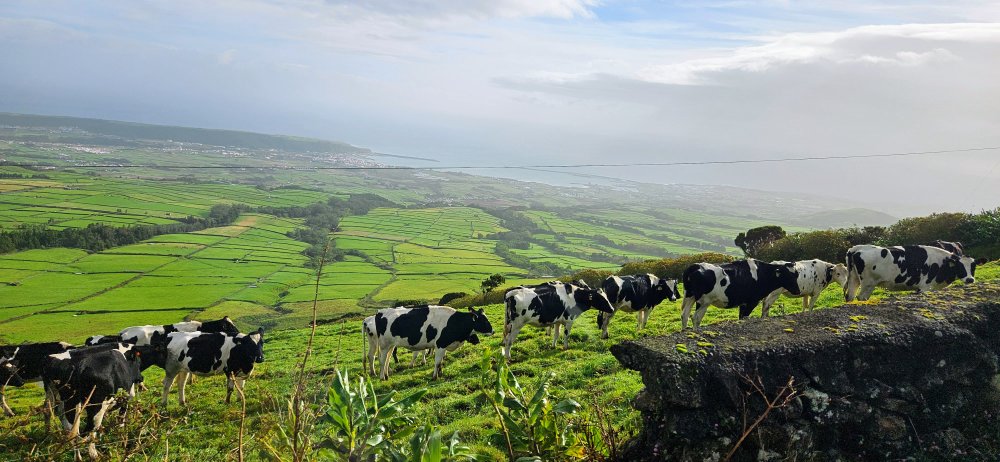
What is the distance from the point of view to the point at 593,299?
15492 mm

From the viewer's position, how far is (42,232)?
7169cm

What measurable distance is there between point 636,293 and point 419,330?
671 centimetres

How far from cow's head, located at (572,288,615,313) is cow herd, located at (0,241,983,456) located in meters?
0.03

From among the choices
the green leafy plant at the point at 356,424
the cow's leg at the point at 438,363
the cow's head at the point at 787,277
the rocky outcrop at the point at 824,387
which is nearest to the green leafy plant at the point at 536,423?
the green leafy plant at the point at 356,424

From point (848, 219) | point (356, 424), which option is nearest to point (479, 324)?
point (356, 424)

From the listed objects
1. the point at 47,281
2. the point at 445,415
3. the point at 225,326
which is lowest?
the point at 47,281

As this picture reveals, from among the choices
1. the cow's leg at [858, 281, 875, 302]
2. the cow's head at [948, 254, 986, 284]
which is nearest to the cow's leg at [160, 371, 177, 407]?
the cow's leg at [858, 281, 875, 302]

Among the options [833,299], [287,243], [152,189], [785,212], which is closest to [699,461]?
[833,299]

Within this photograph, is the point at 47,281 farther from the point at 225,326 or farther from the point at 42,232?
the point at 225,326

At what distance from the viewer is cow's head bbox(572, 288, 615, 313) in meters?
15.4

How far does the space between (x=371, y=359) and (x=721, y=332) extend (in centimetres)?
1088

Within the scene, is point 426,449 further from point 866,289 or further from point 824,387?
point 866,289

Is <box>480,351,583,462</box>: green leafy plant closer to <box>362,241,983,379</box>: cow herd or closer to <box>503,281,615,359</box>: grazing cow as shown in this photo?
<box>362,241,983,379</box>: cow herd

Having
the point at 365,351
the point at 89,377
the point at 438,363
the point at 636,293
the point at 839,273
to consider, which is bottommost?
the point at 438,363
